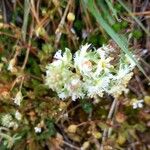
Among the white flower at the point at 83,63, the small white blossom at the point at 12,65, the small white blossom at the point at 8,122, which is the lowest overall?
the small white blossom at the point at 8,122

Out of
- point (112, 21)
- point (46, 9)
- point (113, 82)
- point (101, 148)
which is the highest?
point (46, 9)

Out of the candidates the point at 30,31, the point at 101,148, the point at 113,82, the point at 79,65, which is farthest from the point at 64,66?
the point at 101,148

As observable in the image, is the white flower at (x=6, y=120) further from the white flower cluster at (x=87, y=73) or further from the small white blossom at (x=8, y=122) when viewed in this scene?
the white flower cluster at (x=87, y=73)

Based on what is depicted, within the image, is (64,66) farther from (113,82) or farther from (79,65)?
(113,82)

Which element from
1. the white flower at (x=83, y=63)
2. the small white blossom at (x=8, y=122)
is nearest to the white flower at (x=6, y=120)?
the small white blossom at (x=8, y=122)

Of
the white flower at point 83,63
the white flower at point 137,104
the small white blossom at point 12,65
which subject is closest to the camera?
the white flower at point 83,63

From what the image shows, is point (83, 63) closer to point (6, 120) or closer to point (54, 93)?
point (54, 93)

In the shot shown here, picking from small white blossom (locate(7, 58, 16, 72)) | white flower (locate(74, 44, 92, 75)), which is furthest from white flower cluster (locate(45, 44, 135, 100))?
small white blossom (locate(7, 58, 16, 72))

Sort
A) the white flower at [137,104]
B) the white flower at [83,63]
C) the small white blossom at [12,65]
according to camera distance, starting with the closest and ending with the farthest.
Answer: the white flower at [83,63], the small white blossom at [12,65], the white flower at [137,104]
